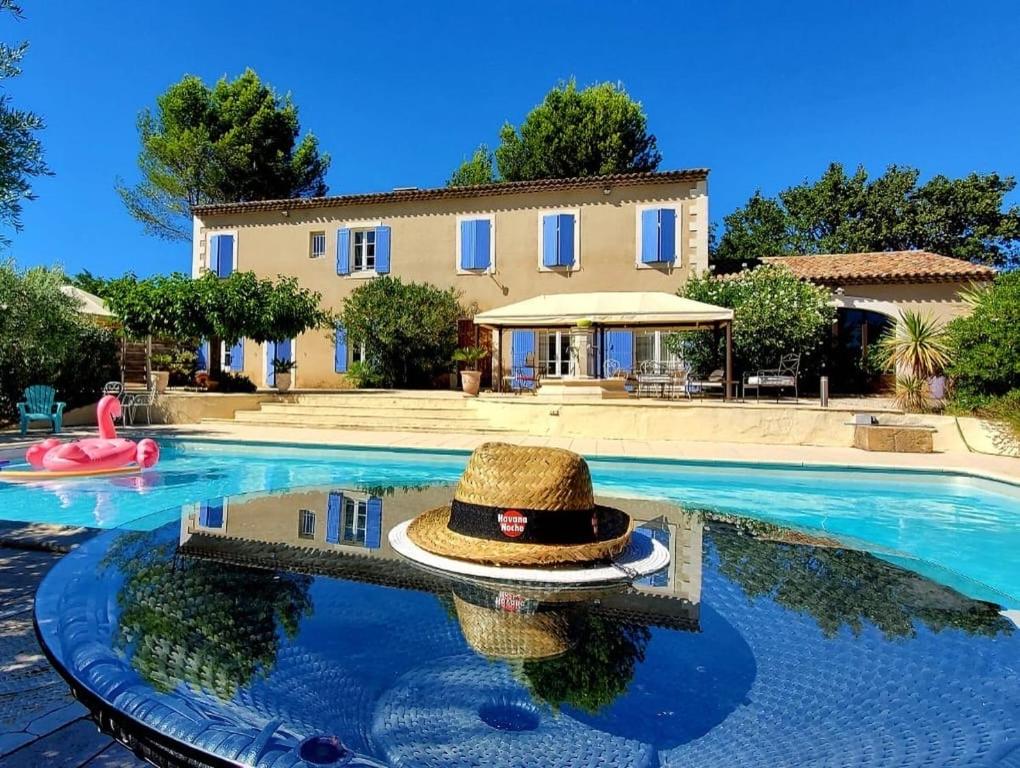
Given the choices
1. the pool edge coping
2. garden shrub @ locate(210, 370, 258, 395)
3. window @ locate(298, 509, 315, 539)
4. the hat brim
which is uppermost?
garden shrub @ locate(210, 370, 258, 395)

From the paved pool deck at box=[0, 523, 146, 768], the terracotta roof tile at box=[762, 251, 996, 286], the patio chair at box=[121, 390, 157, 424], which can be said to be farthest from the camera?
the terracotta roof tile at box=[762, 251, 996, 286]

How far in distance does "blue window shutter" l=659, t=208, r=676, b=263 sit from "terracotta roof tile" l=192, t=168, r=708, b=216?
3.07 ft

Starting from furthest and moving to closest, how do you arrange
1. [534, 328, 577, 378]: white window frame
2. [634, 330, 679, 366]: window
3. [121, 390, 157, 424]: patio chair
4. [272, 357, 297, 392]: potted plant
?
[534, 328, 577, 378]: white window frame < [634, 330, 679, 366]: window < [272, 357, 297, 392]: potted plant < [121, 390, 157, 424]: patio chair

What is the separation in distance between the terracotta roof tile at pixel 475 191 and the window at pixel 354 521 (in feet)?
50.7

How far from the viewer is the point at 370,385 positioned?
58.6 feet

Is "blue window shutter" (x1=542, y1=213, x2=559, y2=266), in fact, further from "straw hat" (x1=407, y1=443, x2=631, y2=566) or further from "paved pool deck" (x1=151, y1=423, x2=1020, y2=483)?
"straw hat" (x1=407, y1=443, x2=631, y2=566)

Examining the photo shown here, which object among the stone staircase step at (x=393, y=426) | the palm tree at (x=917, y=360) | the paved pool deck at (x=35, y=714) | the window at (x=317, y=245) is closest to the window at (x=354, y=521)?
the paved pool deck at (x=35, y=714)

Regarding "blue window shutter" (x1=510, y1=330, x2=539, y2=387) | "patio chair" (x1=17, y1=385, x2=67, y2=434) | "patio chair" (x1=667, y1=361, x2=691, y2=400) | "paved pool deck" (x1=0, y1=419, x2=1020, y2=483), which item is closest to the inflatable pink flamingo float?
"paved pool deck" (x1=0, y1=419, x2=1020, y2=483)

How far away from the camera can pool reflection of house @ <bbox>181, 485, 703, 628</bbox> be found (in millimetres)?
2193

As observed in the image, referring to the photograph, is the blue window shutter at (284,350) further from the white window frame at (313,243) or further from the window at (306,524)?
the window at (306,524)

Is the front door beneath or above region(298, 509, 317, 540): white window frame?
above

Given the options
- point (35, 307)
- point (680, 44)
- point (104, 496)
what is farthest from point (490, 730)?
point (680, 44)

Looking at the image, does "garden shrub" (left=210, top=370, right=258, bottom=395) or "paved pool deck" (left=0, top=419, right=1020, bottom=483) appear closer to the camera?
"paved pool deck" (left=0, top=419, right=1020, bottom=483)

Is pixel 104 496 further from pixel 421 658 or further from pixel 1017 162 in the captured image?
pixel 1017 162
